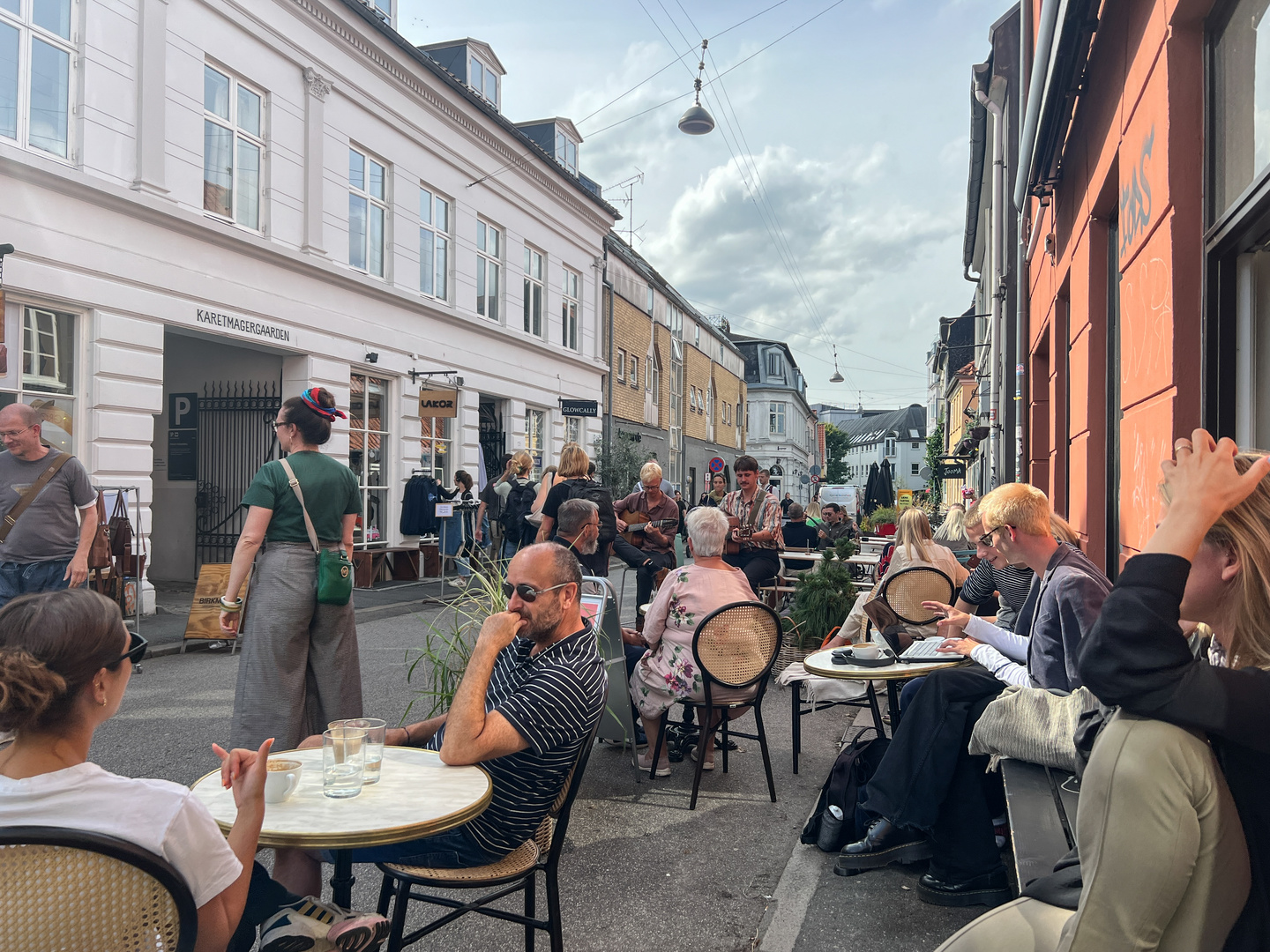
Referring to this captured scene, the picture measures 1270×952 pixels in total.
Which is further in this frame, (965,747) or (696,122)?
(696,122)

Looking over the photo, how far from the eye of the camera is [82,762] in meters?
1.63

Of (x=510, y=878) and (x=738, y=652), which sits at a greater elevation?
(x=738, y=652)

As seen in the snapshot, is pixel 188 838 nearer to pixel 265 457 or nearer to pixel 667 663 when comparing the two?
pixel 667 663

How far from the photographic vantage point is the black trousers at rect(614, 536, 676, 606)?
26.8 feet

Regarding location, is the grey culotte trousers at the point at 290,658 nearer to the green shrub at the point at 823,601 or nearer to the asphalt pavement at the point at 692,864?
the asphalt pavement at the point at 692,864

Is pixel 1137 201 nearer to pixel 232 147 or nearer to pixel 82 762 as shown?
pixel 82 762

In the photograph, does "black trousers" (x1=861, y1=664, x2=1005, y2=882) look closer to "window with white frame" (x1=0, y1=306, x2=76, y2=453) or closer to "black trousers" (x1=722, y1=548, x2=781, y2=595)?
"black trousers" (x1=722, y1=548, x2=781, y2=595)

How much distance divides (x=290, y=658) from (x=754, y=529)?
215 inches

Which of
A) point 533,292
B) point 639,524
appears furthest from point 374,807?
point 533,292

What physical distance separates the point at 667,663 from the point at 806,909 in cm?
161

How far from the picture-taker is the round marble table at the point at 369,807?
2027 mm

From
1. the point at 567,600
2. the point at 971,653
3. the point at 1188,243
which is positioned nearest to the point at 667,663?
the point at 971,653

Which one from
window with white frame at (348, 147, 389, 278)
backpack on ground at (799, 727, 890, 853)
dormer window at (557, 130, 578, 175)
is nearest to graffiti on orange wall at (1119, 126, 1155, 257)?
backpack on ground at (799, 727, 890, 853)

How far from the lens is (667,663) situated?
183 inches
